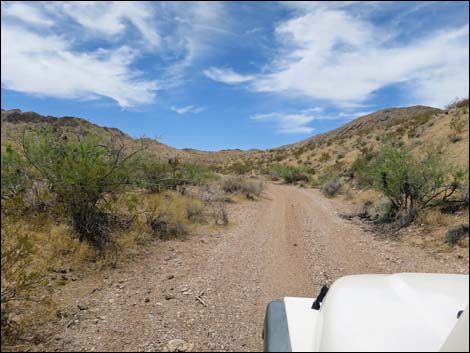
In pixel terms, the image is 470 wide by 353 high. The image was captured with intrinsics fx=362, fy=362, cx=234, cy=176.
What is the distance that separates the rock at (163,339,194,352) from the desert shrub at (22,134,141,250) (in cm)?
366

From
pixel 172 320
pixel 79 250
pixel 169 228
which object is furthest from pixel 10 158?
pixel 172 320

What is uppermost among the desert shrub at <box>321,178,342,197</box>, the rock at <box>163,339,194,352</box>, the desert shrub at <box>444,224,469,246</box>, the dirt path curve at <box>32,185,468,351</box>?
the desert shrub at <box>321,178,342,197</box>

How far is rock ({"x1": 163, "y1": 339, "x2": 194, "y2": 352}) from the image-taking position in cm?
396

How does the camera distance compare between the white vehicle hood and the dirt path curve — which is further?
the dirt path curve

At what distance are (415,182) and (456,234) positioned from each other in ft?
8.22

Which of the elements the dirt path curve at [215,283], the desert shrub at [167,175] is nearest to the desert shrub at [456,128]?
the dirt path curve at [215,283]

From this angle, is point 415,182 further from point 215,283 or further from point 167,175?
point 167,175

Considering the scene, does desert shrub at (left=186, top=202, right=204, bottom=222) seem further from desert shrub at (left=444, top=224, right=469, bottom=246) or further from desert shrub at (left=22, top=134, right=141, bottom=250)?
desert shrub at (left=444, top=224, right=469, bottom=246)

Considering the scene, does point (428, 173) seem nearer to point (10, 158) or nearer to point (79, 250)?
point (79, 250)

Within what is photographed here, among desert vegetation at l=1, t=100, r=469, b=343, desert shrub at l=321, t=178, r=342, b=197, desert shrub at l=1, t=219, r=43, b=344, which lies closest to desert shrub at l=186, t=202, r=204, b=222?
desert vegetation at l=1, t=100, r=469, b=343

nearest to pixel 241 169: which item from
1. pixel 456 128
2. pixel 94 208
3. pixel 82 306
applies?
pixel 456 128

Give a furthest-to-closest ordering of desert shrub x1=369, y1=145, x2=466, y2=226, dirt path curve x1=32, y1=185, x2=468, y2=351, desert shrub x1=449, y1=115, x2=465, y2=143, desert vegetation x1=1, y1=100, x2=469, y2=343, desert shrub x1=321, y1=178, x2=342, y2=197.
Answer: desert shrub x1=321, y1=178, x2=342, y2=197 < desert shrub x1=449, y1=115, x2=465, y2=143 < desert shrub x1=369, y1=145, x2=466, y2=226 < desert vegetation x1=1, y1=100, x2=469, y2=343 < dirt path curve x1=32, y1=185, x2=468, y2=351

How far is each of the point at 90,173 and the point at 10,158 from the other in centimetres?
162

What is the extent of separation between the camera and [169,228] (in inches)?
360
